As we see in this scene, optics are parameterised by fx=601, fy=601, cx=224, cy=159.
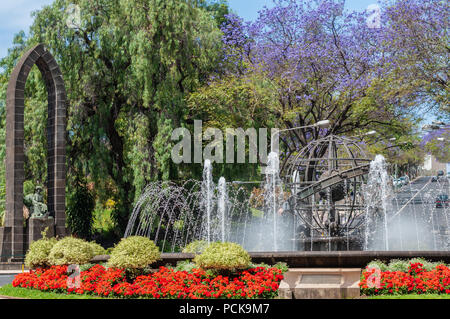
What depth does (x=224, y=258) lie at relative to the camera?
1247 centimetres

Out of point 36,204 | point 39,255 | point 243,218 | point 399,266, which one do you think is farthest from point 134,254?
point 243,218

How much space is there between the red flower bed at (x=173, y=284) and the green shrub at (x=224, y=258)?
0.72ft

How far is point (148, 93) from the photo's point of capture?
93.1 feet

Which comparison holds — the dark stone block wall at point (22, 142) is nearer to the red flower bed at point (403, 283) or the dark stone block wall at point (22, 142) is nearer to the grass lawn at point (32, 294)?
the grass lawn at point (32, 294)

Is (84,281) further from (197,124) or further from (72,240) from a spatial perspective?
(197,124)

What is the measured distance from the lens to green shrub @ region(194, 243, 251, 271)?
12.5 meters

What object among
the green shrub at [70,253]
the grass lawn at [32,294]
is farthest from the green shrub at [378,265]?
the green shrub at [70,253]

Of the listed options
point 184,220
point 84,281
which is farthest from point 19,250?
point 84,281

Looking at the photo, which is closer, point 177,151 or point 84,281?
point 84,281

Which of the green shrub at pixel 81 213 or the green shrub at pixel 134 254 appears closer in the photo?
the green shrub at pixel 134 254

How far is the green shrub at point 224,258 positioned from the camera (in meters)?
12.5

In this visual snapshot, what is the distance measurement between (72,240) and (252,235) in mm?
15736

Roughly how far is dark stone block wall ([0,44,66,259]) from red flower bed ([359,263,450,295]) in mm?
17556

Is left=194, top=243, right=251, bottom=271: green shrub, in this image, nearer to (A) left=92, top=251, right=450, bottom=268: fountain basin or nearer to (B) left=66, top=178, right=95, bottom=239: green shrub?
(A) left=92, top=251, right=450, bottom=268: fountain basin
